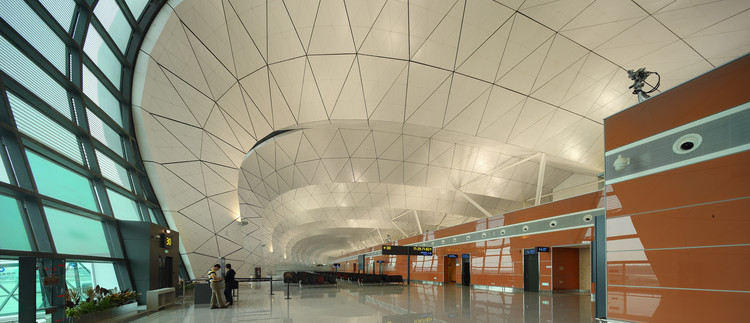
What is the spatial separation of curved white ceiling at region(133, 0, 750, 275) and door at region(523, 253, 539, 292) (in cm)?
685

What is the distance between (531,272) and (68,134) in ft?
77.1

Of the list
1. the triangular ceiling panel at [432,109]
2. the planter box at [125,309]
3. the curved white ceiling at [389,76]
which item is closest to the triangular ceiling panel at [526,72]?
the curved white ceiling at [389,76]

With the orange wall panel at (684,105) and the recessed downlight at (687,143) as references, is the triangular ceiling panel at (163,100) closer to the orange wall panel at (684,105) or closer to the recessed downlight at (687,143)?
the orange wall panel at (684,105)

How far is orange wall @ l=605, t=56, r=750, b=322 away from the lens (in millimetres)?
6516

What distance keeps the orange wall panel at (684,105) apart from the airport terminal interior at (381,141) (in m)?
0.04

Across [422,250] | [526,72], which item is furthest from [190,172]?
[422,250]

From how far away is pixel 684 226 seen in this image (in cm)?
741

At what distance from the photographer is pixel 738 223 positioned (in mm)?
6441

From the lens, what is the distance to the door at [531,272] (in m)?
22.0

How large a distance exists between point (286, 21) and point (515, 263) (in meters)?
19.9

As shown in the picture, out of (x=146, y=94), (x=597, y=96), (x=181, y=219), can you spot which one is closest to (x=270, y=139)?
(x=181, y=219)

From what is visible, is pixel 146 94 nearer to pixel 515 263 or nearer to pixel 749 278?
pixel 749 278

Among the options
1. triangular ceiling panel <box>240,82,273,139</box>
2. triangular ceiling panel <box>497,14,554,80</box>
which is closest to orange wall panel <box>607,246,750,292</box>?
triangular ceiling panel <box>497,14,554,80</box>

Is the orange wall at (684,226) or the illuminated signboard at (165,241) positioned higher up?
the orange wall at (684,226)
